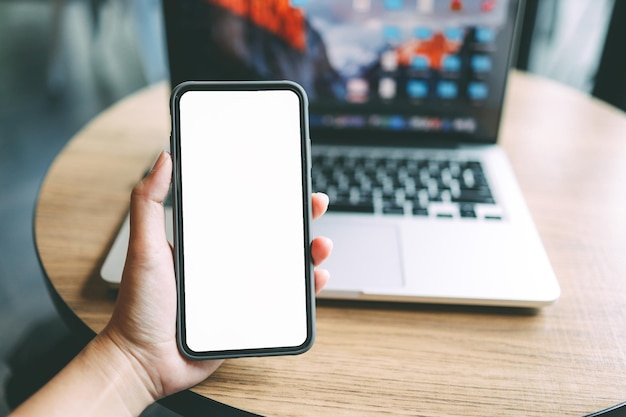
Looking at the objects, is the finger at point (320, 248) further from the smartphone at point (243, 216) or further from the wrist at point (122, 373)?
the wrist at point (122, 373)

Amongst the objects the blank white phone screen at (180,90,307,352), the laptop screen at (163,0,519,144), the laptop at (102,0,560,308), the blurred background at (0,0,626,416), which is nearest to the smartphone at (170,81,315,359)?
the blank white phone screen at (180,90,307,352)

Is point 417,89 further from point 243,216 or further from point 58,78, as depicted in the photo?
point 58,78

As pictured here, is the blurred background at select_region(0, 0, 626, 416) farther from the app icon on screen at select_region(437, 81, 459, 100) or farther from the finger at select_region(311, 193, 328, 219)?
the app icon on screen at select_region(437, 81, 459, 100)

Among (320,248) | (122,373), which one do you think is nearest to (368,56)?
(320,248)

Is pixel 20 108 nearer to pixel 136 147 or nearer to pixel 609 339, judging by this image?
pixel 136 147

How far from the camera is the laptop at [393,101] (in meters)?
0.55

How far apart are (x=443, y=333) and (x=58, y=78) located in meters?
2.16

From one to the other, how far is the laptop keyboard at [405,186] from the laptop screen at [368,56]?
6 centimetres

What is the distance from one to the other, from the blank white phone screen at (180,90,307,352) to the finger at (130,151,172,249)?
15mm

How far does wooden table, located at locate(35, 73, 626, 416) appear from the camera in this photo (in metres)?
0.41

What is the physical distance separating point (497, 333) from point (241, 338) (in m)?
0.22

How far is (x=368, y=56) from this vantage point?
660 millimetres

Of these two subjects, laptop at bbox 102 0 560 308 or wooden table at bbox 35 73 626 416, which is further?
laptop at bbox 102 0 560 308

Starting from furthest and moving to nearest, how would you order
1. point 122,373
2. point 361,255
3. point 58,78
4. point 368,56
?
1. point 58,78
2. point 368,56
3. point 361,255
4. point 122,373
